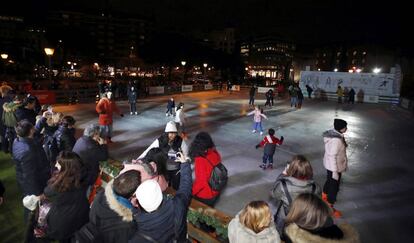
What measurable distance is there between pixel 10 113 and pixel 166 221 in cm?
754

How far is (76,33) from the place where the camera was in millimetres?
66438

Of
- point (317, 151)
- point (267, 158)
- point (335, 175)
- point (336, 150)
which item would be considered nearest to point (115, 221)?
point (336, 150)

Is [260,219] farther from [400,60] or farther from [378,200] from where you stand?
[400,60]

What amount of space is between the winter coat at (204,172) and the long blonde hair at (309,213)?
6.21ft

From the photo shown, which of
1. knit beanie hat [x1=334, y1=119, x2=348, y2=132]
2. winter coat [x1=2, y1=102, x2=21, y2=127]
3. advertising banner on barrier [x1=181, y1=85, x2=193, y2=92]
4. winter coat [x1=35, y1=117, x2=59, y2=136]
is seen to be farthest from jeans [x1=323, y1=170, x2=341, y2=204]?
advertising banner on barrier [x1=181, y1=85, x2=193, y2=92]

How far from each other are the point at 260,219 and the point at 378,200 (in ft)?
17.9

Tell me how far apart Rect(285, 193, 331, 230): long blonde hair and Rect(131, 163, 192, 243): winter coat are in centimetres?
102

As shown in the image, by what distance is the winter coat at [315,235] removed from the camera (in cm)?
255

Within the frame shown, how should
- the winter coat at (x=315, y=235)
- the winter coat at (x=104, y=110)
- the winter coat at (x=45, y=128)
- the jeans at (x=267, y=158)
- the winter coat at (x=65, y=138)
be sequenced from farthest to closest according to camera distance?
the winter coat at (x=104, y=110) → the jeans at (x=267, y=158) → the winter coat at (x=45, y=128) → the winter coat at (x=65, y=138) → the winter coat at (x=315, y=235)

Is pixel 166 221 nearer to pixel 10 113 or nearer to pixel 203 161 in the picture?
pixel 203 161

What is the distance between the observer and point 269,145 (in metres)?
8.20

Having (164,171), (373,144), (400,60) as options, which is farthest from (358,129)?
(400,60)

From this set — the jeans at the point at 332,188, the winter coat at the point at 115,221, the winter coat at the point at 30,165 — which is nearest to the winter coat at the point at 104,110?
the winter coat at the point at 30,165

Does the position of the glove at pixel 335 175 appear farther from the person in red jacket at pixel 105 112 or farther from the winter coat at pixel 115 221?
the person in red jacket at pixel 105 112
